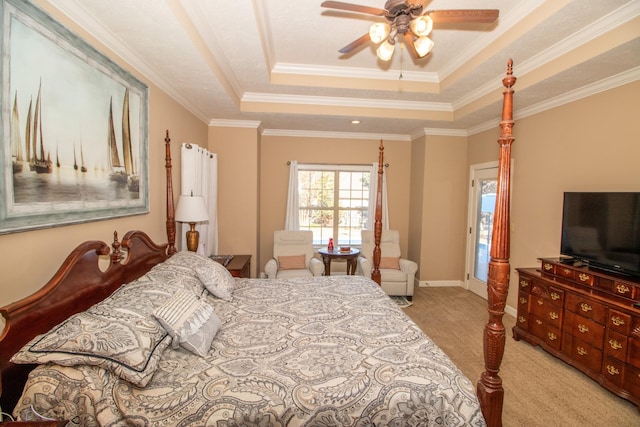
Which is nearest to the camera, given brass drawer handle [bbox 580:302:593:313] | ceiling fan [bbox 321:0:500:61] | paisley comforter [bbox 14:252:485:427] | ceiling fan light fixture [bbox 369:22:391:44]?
paisley comforter [bbox 14:252:485:427]

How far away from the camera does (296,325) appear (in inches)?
77.5

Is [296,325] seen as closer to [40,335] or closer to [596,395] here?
[40,335]

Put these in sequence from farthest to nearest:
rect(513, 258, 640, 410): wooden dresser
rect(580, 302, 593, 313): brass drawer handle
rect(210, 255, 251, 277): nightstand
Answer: rect(210, 255, 251, 277): nightstand < rect(580, 302, 593, 313): brass drawer handle < rect(513, 258, 640, 410): wooden dresser

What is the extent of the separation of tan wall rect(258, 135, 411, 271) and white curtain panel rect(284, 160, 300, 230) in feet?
0.36

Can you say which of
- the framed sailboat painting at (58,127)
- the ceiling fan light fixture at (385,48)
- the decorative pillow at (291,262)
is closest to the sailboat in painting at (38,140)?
the framed sailboat painting at (58,127)

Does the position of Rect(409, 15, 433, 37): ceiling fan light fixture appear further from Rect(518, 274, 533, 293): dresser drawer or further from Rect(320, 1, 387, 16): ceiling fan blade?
Rect(518, 274, 533, 293): dresser drawer

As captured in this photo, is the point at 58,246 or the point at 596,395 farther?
the point at 596,395

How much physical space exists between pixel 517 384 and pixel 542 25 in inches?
111

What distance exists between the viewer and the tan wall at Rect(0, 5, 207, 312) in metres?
1.45

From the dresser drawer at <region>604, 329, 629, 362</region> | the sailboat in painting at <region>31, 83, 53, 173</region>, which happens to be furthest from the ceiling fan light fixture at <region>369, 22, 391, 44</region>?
the dresser drawer at <region>604, 329, 629, 362</region>

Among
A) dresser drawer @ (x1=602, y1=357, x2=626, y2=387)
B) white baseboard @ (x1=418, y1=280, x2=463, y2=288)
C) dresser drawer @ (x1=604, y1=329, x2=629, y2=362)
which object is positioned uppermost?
dresser drawer @ (x1=604, y1=329, x2=629, y2=362)

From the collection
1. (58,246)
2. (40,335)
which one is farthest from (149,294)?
(58,246)

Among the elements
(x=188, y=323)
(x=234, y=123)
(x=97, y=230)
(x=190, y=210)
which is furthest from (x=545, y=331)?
(x=234, y=123)

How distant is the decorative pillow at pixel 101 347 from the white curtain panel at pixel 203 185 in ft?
7.49
